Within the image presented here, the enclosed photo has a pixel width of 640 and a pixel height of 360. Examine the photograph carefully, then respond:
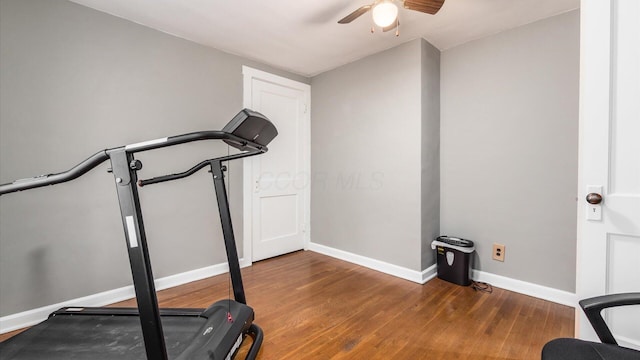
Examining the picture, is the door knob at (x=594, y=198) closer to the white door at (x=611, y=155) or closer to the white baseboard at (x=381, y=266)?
the white door at (x=611, y=155)

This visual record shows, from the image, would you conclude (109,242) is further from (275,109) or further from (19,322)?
(275,109)

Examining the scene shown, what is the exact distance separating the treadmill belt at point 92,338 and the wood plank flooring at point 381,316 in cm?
44

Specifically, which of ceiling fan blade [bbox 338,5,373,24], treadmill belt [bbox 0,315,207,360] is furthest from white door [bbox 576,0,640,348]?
treadmill belt [bbox 0,315,207,360]

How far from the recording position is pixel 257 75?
3287 millimetres

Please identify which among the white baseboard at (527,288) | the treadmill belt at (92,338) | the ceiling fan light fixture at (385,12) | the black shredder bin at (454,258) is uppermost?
the ceiling fan light fixture at (385,12)

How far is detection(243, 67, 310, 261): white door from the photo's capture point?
10.8 feet

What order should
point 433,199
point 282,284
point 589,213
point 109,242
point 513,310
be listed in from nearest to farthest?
point 589,213 < point 513,310 < point 109,242 < point 282,284 < point 433,199

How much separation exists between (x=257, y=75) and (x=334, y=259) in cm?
252

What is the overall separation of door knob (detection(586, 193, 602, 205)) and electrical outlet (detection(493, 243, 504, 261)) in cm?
156

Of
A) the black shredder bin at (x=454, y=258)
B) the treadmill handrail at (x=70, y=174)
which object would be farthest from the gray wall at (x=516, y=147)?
the treadmill handrail at (x=70, y=174)

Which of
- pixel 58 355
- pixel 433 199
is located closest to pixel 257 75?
pixel 433 199

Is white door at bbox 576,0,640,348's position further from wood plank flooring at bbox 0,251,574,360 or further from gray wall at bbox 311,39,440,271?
gray wall at bbox 311,39,440,271

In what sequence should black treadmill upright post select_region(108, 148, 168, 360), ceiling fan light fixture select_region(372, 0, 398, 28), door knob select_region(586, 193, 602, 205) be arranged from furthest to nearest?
ceiling fan light fixture select_region(372, 0, 398, 28), door knob select_region(586, 193, 602, 205), black treadmill upright post select_region(108, 148, 168, 360)

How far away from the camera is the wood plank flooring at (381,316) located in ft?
5.56
